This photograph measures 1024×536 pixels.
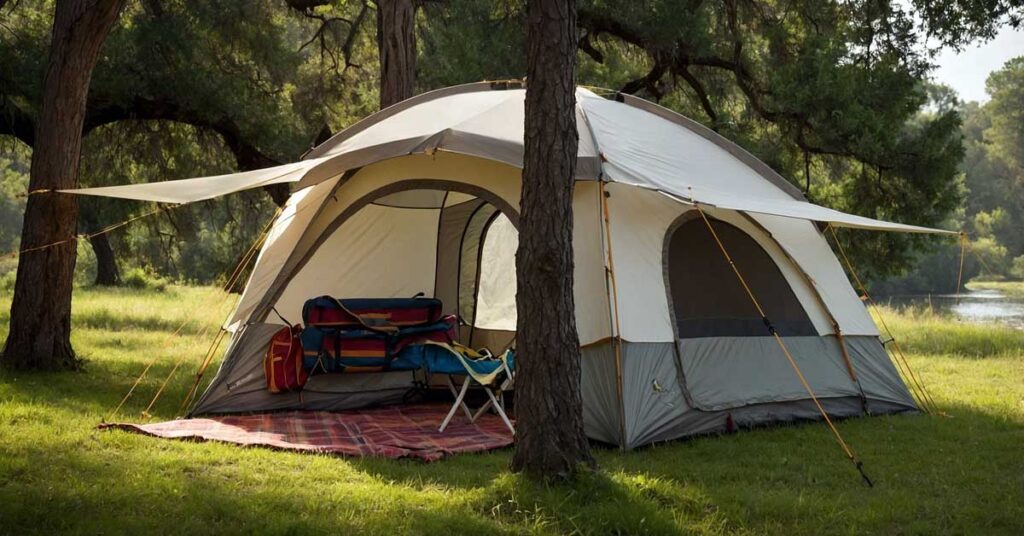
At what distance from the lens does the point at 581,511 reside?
11.7 ft

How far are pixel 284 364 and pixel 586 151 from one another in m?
2.10

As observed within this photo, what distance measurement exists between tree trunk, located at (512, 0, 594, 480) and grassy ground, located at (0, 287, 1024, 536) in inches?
7.6

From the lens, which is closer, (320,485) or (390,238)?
(320,485)

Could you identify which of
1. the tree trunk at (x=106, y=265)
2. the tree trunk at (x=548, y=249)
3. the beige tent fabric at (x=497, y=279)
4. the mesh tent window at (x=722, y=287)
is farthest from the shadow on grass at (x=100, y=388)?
the tree trunk at (x=106, y=265)

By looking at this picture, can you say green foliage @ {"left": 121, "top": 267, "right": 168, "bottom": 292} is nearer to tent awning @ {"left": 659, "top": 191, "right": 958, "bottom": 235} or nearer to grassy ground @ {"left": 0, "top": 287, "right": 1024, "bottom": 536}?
grassy ground @ {"left": 0, "top": 287, "right": 1024, "bottom": 536}

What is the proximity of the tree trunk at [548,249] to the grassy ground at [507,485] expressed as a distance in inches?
7.6

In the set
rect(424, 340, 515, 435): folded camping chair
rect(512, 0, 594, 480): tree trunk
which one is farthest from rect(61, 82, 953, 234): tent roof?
rect(512, 0, 594, 480): tree trunk

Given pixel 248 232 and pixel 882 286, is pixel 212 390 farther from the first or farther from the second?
pixel 882 286

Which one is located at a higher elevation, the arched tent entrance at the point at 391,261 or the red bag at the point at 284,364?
the arched tent entrance at the point at 391,261

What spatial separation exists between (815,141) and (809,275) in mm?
4781

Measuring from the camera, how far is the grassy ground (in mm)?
3461

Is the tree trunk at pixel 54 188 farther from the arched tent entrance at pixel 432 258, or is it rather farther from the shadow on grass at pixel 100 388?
the arched tent entrance at pixel 432 258

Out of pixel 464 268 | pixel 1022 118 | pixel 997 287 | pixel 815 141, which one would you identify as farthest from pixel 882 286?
pixel 464 268

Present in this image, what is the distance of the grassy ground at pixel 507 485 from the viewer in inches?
136
